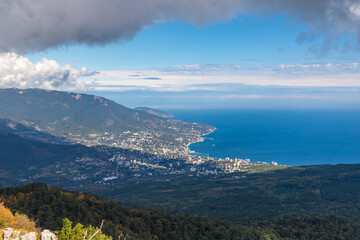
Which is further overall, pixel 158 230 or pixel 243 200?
pixel 243 200

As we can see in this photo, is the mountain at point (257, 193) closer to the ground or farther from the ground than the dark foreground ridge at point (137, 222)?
closer to the ground

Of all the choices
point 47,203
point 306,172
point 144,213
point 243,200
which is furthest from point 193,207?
point 306,172

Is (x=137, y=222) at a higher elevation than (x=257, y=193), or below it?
higher

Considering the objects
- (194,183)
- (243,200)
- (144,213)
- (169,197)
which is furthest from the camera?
(194,183)

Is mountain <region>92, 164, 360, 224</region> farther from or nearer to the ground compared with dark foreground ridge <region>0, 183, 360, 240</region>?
nearer to the ground

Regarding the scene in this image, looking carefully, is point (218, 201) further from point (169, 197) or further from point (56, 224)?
point (56, 224)

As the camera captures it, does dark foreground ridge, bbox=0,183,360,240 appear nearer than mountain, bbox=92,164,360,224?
Yes

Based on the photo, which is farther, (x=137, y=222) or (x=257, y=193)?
(x=257, y=193)

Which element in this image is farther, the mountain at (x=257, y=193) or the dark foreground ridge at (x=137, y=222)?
the mountain at (x=257, y=193)
